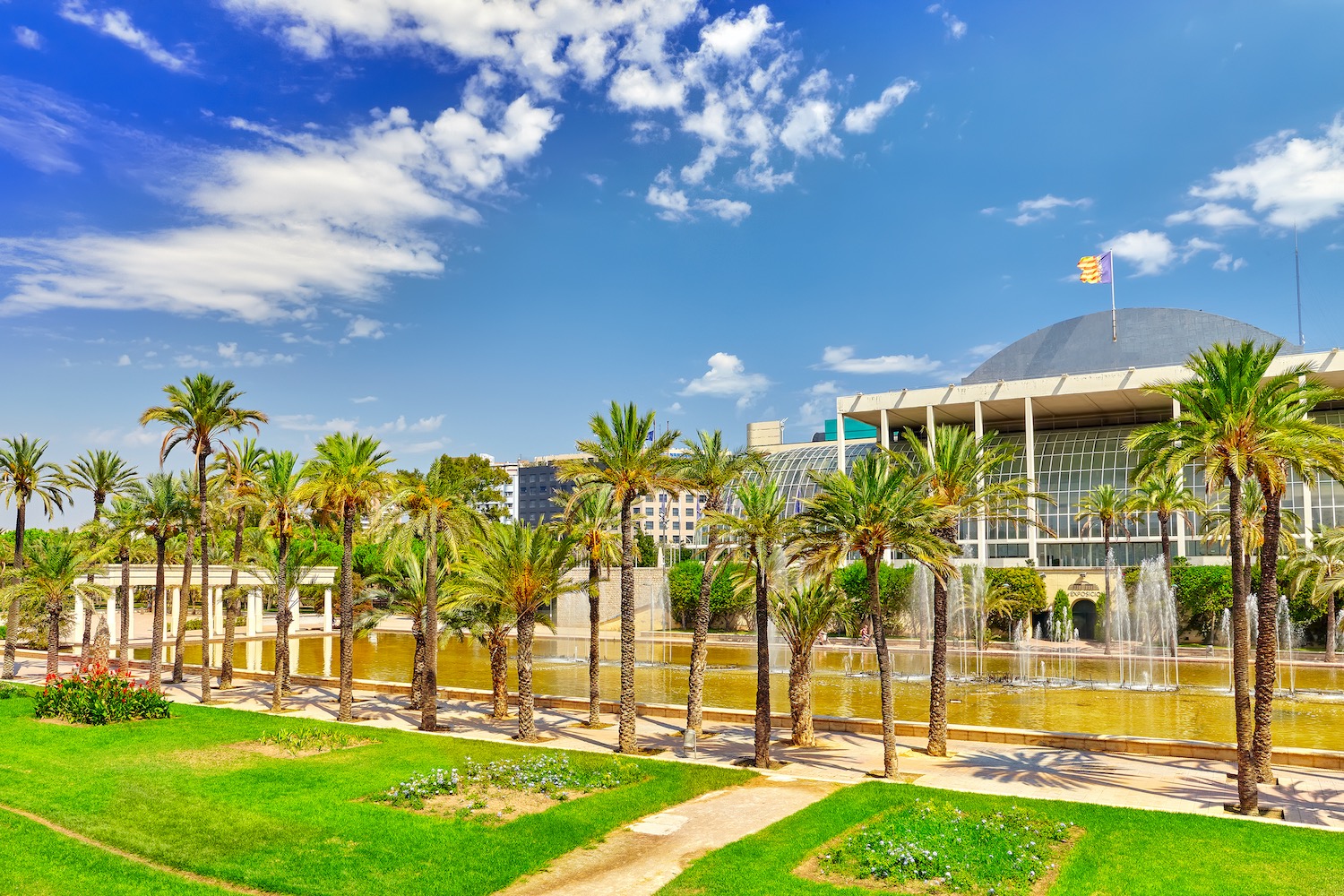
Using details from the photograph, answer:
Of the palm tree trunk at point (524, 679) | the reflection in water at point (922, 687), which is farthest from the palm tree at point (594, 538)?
the reflection in water at point (922, 687)

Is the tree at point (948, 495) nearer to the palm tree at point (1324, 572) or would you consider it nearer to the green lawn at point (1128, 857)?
the green lawn at point (1128, 857)

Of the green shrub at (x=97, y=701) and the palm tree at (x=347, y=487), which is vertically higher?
the palm tree at (x=347, y=487)

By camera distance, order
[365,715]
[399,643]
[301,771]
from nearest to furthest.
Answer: [301,771] < [365,715] < [399,643]

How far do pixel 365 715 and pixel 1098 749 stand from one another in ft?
69.0

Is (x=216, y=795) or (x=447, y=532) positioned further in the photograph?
(x=447, y=532)

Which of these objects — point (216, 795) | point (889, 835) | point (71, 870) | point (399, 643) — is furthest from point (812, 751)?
point (399, 643)

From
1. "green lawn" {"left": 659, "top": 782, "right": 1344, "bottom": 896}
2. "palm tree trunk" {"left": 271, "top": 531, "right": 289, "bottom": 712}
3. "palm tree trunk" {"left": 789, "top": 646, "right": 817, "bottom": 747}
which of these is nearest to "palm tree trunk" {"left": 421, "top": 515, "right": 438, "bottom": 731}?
"palm tree trunk" {"left": 271, "top": 531, "right": 289, "bottom": 712}

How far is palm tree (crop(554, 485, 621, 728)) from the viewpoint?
25672 mm

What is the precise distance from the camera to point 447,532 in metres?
27.4

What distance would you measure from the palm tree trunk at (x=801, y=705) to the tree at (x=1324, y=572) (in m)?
30.2

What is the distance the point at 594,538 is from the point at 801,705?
7045mm

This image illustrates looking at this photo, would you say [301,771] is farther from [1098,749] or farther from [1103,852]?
[1098,749]

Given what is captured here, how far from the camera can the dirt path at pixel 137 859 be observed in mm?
13617

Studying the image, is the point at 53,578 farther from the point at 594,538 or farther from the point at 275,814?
the point at 275,814
